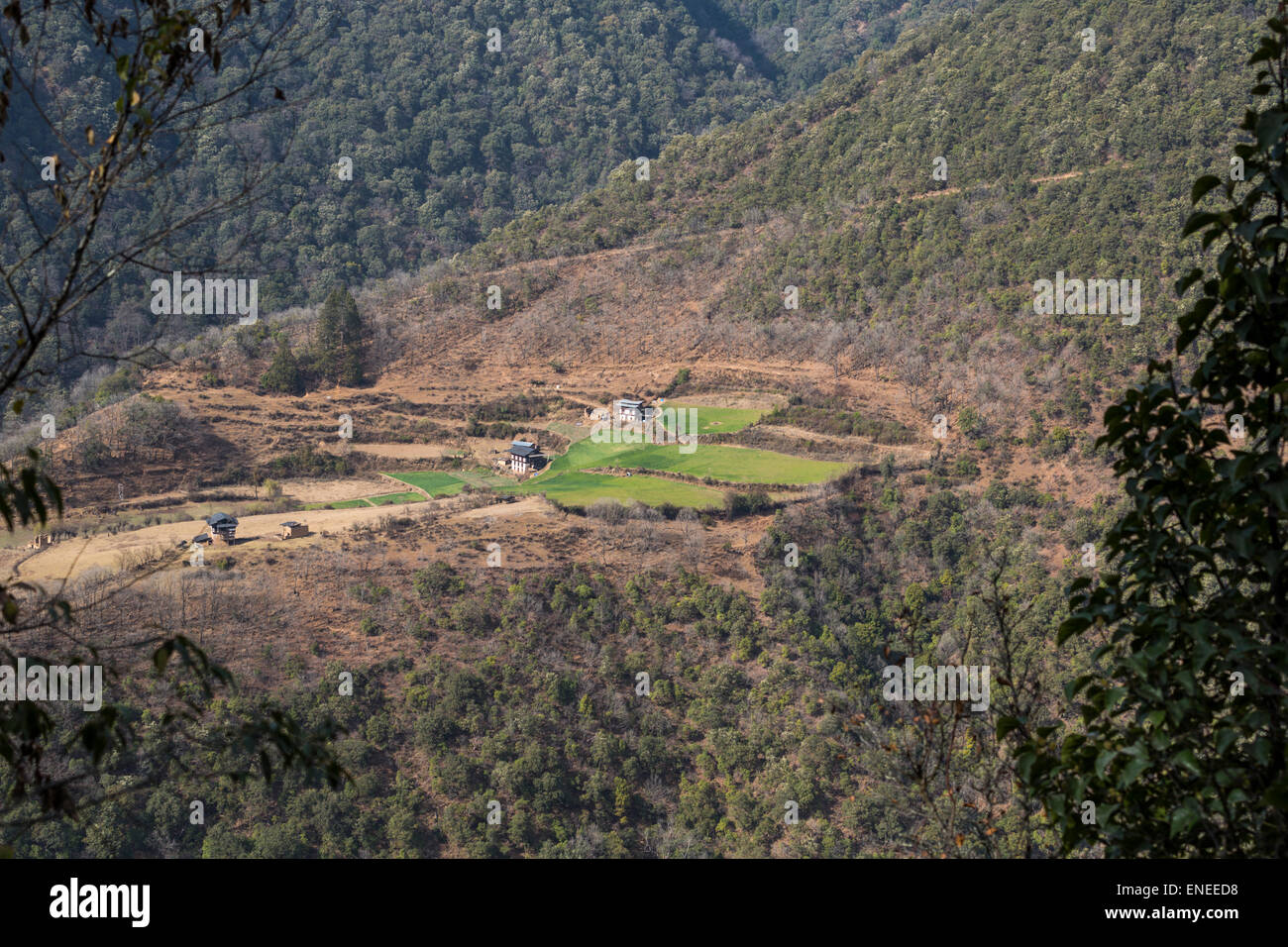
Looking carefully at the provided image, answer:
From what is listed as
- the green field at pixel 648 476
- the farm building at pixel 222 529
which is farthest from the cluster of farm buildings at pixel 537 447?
the farm building at pixel 222 529

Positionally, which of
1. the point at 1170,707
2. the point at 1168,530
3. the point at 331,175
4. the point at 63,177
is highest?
the point at 331,175

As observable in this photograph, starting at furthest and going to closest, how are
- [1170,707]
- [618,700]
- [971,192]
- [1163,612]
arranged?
1. [971,192]
2. [618,700]
3. [1163,612]
4. [1170,707]

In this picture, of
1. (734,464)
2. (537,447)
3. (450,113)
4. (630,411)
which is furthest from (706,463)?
(450,113)
